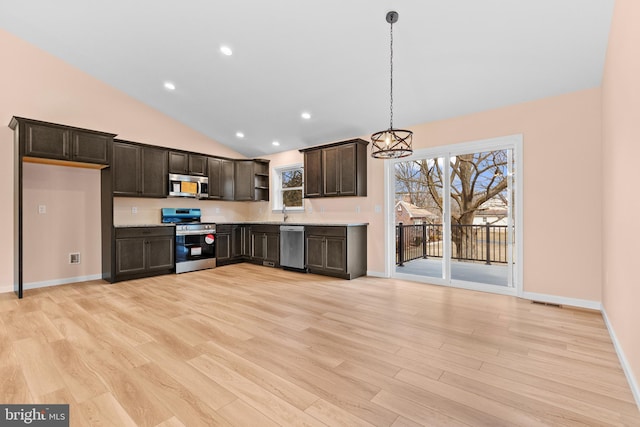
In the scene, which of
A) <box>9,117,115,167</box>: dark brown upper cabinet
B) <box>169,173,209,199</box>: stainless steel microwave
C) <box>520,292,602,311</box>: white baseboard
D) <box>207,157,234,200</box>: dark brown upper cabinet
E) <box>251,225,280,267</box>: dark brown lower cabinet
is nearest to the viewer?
<box>520,292,602,311</box>: white baseboard

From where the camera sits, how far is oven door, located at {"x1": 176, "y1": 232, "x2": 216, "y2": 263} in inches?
208

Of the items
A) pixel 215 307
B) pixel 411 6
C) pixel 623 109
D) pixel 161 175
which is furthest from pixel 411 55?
pixel 161 175

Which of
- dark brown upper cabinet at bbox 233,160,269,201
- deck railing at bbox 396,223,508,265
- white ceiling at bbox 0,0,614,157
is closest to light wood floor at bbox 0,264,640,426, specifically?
deck railing at bbox 396,223,508,265

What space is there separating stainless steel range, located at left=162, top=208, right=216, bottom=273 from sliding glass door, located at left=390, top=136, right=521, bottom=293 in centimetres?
356

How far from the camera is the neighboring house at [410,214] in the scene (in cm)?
482

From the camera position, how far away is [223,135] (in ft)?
20.3

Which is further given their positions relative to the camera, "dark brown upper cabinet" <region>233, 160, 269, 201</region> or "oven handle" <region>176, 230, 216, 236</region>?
"dark brown upper cabinet" <region>233, 160, 269, 201</region>

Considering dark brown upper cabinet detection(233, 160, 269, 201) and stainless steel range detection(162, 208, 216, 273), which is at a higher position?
dark brown upper cabinet detection(233, 160, 269, 201)

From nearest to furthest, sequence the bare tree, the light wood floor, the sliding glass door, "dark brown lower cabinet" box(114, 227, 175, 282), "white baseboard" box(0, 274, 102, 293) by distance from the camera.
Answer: the light wood floor < the sliding glass door < "white baseboard" box(0, 274, 102, 293) < the bare tree < "dark brown lower cabinet" box(114, 227, 175, 282)

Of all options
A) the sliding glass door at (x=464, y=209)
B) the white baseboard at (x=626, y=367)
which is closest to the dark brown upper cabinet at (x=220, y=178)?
the sliding glass door at (x=464, y=209)

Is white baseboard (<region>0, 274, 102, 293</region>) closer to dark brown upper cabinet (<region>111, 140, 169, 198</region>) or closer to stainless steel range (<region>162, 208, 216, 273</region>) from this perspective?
stainless steel range (<region>162, 208, 216, 273</region>)

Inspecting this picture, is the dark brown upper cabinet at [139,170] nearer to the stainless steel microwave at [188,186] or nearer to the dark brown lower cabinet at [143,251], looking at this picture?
the stainless steel microwave at [188,186]

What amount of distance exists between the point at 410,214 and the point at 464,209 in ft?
2.92

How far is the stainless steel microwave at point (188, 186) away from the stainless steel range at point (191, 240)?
38 centimetres
